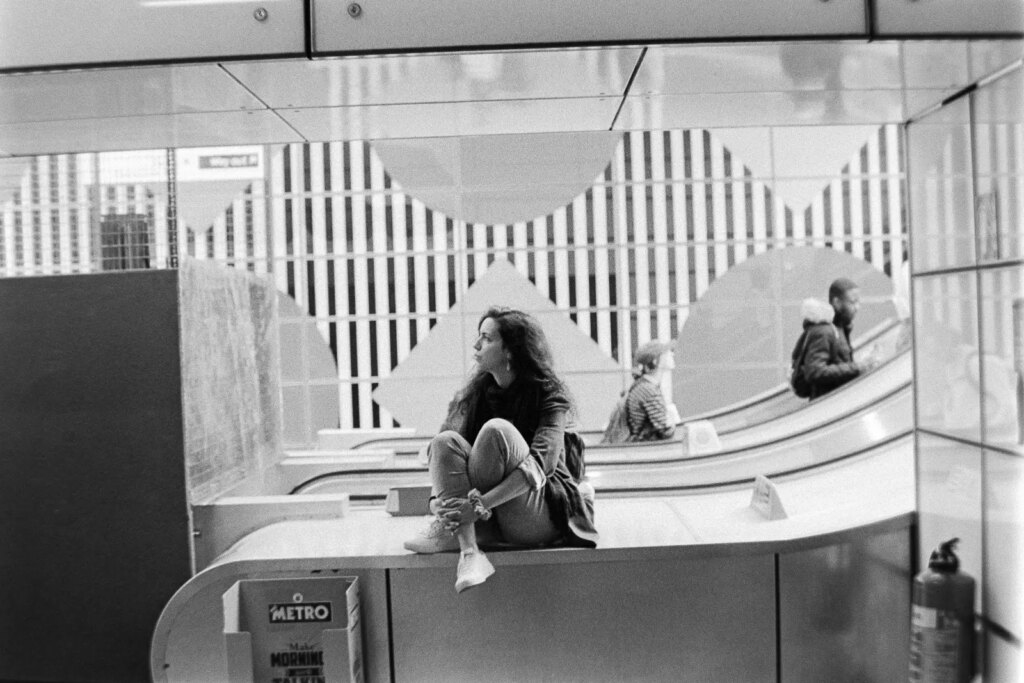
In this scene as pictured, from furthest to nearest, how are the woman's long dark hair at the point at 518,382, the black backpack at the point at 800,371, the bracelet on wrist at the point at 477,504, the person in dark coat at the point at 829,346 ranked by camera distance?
the black backpack at the point at 800,371
the person in dark coat at the point at 829,346
the woman's long dark hair at the point at 518,382
the bracelet on wrist at the point at 477,504

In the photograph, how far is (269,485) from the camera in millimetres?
5152

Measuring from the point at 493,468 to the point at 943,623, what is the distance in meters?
1.64

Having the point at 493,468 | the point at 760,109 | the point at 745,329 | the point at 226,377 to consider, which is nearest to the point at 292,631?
the point at 493,468

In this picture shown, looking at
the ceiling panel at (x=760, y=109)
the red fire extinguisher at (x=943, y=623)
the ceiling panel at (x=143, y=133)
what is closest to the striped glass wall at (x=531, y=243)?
the ceiling panel at (x=143, y=133)

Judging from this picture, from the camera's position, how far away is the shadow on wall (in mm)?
10922

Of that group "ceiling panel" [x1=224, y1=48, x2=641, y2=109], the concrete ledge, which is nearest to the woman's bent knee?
the concrete ledge

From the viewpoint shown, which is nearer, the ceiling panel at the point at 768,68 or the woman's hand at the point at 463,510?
the ceiling panel at the point at 768,68

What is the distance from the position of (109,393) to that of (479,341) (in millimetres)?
1702

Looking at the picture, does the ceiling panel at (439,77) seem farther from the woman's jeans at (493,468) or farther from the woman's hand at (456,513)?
the woman's hand at (456,513)

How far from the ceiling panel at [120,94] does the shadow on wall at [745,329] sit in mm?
8332

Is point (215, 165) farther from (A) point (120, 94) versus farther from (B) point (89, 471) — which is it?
(A) point (120, 94)

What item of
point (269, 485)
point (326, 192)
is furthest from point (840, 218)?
point (269, 485)

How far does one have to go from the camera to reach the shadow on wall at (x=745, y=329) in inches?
430

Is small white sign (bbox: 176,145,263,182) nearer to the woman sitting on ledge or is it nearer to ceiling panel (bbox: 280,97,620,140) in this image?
ceiling panel (bbox: 280,97,620,140)
